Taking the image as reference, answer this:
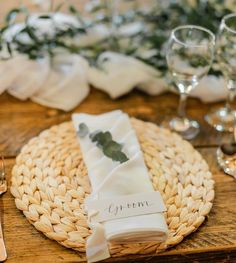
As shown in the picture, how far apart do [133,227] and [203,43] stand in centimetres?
39

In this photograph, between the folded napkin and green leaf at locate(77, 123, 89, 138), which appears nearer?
the folded napkin

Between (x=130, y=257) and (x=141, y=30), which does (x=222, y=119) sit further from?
(x=130, y=257)

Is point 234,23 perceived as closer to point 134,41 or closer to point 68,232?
point 134,41

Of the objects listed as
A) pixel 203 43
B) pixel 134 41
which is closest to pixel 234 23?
pixel 203 43

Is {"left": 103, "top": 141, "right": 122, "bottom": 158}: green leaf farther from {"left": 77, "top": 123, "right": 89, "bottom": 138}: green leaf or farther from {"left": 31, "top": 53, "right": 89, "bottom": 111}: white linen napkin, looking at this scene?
{"left": 31, "top": 53, "right": 89, "bottom": 111}: white linen napkin

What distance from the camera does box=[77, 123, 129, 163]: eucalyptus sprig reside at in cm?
85

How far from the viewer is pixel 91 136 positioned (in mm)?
896

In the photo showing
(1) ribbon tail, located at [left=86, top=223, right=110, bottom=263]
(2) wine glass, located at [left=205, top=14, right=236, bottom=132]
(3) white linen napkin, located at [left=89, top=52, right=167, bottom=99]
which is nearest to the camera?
(1) ribbon tail, located at [left=86, top=223, right=110, bottom=263]

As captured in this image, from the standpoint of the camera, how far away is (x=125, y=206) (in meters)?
0.77

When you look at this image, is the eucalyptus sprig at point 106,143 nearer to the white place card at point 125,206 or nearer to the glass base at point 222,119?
the white place card at point 125,206

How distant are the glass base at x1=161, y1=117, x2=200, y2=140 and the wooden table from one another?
13 mm

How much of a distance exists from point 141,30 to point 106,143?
0.41 metres

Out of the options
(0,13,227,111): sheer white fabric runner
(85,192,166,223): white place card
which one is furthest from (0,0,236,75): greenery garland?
(85,192,166,223): white place card

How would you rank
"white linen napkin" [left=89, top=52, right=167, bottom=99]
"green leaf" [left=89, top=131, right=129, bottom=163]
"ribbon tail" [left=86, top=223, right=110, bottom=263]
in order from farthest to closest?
1. "white linen napkin" [left=89, top=52, right=167, bottom=99]
2. "green leaf" [left=89, top=131, right=129, bottom=163]
3. "ribbon tail" [left=86, top=223, right=110, bottom=263]
